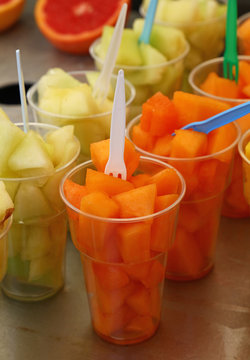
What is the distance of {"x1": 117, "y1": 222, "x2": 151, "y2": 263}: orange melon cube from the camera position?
0.78 meters

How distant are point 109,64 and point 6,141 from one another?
0.30 m

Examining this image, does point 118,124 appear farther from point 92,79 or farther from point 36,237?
point 92,79

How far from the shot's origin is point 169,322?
3.15 ft

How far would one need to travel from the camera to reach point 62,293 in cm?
104

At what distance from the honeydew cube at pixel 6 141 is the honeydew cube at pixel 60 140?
0.25ft

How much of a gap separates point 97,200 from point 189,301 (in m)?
0.32

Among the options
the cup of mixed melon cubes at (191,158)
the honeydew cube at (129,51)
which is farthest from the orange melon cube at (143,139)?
the honeydew cube at (129,51)

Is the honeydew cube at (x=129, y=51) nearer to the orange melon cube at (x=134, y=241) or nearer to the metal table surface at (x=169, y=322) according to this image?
the metal table surface at (x=169, y=322)

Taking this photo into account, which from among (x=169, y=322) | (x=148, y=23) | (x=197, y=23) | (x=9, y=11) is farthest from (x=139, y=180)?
(x=9, y=11)

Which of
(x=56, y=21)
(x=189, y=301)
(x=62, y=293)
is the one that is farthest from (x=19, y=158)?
(x=56, y=21)

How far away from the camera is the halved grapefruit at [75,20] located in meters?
1.85

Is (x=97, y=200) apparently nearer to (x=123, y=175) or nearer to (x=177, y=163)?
(x=123, y=175)

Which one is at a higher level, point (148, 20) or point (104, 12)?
point (148, 20)

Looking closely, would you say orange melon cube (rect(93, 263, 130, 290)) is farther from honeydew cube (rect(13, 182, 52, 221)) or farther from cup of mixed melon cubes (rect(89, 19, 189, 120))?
cup of mixed melon cubes (rect(89, 19, 189, 120))
